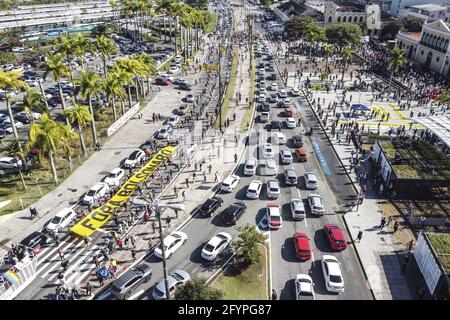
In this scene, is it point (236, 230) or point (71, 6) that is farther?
point (71, 6)

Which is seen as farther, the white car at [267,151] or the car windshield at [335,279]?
the white car at [267,151]

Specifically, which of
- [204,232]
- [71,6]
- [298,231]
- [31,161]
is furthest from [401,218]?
[71,6]

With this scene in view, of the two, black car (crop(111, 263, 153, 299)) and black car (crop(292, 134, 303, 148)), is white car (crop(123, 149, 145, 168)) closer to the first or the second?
black car (crop(111, 263, 153, 299))

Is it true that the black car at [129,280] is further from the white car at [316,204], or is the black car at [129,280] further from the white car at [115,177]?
the white car at [316,204]

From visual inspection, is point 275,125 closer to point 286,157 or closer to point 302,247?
point 286,157

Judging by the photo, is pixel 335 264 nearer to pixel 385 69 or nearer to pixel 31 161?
pixel 31 161

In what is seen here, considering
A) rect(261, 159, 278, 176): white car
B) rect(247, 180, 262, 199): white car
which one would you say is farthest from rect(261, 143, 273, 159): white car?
rect(247, 180, 262, 199): white car

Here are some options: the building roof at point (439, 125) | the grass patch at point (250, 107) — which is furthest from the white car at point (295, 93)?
the building roof at point (439, 125)
